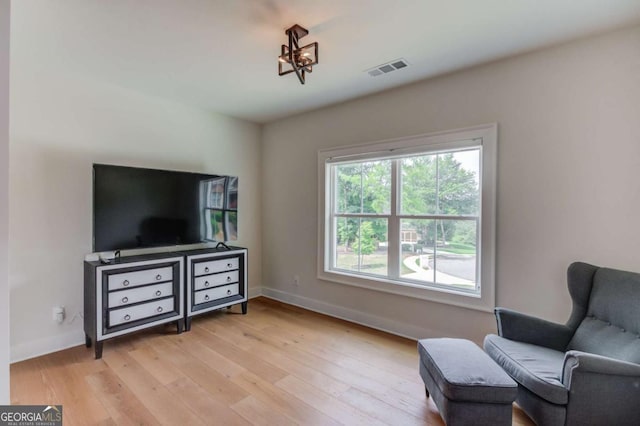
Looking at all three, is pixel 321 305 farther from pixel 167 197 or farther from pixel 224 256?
pixel 167 197

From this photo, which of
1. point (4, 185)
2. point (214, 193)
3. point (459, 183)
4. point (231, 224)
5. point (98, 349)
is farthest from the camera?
point (231, 224)

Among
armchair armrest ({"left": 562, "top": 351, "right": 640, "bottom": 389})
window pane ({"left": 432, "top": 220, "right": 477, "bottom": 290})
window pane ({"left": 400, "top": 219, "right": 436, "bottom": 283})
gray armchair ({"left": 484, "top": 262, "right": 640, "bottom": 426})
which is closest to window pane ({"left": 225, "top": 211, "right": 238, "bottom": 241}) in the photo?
window pane ({"left": 400, "top": 219, "right": 436, "bottom": 283})

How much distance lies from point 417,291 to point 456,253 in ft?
1.78

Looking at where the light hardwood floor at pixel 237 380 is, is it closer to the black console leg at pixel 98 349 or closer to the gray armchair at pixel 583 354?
the black console leg at pixel 98 349

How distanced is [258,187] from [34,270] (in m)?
2.67

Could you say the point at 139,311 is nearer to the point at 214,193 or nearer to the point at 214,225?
the point at 214,225

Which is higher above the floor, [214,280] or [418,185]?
[418,185]

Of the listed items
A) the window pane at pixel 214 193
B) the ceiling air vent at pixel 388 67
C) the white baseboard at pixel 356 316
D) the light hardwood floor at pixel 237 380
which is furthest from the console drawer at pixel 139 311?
the ceiling air vent at pixel 388 67

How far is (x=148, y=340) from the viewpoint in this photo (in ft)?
9.78

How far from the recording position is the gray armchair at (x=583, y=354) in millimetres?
1532

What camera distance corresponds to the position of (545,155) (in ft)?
7.79

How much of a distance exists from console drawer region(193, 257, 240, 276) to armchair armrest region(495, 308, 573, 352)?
2.83 m

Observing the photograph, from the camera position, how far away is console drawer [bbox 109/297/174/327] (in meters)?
2.72

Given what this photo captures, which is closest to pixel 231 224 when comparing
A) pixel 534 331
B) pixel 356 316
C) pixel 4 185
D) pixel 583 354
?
pixel 356 316
